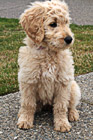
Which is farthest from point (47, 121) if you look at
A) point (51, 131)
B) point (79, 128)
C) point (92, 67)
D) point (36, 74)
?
point (92, 67)

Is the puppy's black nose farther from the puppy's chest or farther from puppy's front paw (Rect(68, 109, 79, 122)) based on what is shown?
puppy's front paw (Rect(68, 109, 79, 122))

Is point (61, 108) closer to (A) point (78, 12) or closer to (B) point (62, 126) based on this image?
(B) point (62, 126)

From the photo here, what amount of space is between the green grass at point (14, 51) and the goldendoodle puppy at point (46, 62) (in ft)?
5.19

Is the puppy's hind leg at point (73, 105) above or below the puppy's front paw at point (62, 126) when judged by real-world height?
above

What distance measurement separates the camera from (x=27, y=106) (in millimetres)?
4105

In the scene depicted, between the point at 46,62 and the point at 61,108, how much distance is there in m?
0.78

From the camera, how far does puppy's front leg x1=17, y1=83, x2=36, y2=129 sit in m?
3.99

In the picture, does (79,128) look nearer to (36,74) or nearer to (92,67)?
(36,74)

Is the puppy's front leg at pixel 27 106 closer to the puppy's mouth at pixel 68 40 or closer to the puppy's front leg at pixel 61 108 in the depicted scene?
the puppy's front leg at pixel 61 108

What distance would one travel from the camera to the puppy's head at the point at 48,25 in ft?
12.2

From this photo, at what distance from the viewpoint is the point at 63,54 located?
13.5ft

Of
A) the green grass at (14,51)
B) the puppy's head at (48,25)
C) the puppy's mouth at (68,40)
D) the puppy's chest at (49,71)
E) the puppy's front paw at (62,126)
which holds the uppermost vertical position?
the green grass at (14,51)

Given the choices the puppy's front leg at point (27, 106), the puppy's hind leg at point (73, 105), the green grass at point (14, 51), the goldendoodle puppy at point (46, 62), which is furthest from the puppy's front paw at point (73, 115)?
the green grass at point (14, 51)

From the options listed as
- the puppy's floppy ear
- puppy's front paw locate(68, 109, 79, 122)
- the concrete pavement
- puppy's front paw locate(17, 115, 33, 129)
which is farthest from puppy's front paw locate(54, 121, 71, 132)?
the concrete pavement
